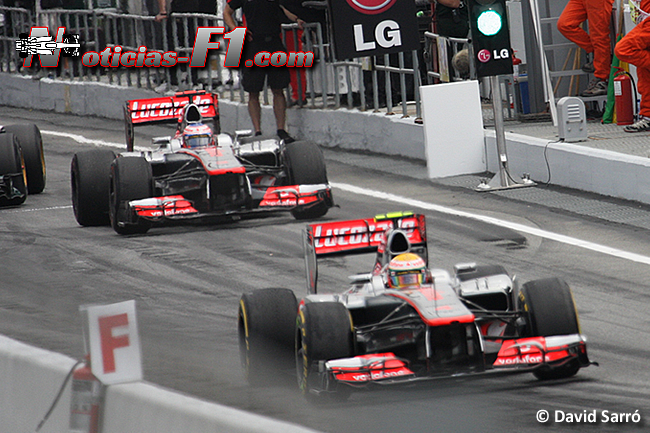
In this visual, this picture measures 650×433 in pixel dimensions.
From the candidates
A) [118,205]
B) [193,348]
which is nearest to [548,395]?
[193,348]

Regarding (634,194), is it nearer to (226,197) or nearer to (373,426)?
(226,197)

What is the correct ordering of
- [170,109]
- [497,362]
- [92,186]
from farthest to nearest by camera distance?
[170,109] < [92,186] < [497,362]

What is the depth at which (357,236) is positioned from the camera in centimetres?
777

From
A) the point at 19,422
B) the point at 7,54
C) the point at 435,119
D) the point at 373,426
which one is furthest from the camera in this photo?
the point at 7,54

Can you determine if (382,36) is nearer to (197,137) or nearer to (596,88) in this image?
(596,88)

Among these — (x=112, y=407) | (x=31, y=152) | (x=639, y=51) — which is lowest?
(x=112, y=407)

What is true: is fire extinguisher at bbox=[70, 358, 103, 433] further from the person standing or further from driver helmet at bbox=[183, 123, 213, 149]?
the person standing

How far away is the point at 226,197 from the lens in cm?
1191

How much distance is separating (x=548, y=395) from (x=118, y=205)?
6229 mm

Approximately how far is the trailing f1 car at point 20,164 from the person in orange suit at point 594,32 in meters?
6.55

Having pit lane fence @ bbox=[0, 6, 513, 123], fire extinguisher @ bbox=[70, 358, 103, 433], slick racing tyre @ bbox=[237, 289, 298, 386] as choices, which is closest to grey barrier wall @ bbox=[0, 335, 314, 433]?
fire extinguisher @ bbox=[70, 358, 103, 433]

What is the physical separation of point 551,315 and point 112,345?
2812mm

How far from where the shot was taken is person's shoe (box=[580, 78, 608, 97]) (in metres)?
16.0

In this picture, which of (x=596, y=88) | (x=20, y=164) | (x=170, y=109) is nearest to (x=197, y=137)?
(x=170, y=109)
